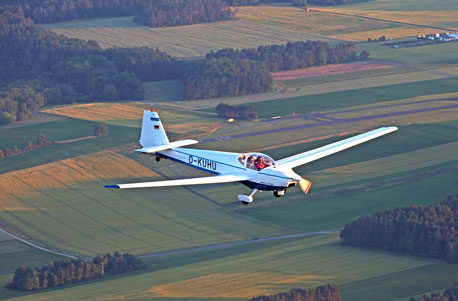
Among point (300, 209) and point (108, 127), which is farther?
point (108, 127)

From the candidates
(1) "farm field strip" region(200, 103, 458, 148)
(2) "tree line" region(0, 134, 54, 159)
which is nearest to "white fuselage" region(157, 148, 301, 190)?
(1) "farm field strip" region(200, 103, 458, 148)

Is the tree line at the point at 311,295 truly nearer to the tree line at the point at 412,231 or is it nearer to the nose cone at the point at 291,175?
the tree line at the point at 412,231

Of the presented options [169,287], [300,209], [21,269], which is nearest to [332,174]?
[300,209]

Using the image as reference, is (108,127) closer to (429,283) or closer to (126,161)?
(126,161)

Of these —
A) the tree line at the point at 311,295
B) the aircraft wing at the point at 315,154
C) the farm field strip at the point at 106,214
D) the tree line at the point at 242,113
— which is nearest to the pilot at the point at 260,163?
the aircraft wing at the point at 315,154

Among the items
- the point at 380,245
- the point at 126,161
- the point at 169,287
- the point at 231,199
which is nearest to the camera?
the point at 169,287

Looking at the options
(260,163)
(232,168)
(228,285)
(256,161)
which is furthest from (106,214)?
(260,163)
